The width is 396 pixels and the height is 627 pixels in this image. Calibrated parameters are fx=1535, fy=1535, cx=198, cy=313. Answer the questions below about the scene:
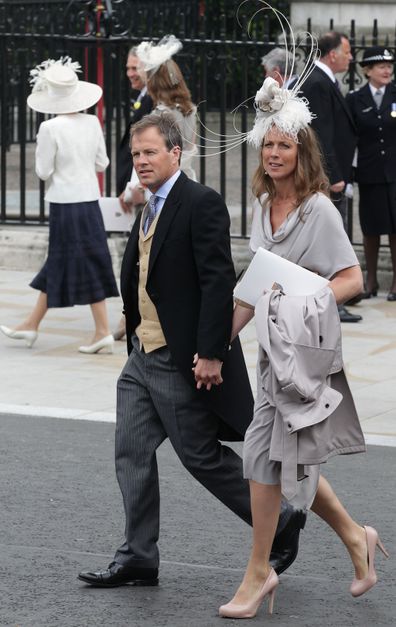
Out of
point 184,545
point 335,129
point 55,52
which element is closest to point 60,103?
point 335,129

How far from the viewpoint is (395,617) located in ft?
16.7

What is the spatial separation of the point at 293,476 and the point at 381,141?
22.4ft

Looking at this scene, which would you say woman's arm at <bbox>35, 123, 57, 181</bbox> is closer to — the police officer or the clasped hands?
the police officer

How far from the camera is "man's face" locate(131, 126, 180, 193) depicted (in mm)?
5203

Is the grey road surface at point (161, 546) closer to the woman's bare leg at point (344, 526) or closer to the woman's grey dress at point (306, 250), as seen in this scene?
the woman's bare leg at point (344, 526)

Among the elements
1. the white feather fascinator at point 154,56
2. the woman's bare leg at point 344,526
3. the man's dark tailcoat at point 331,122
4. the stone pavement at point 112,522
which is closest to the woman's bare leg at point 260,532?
the stone pavement at point 112,522

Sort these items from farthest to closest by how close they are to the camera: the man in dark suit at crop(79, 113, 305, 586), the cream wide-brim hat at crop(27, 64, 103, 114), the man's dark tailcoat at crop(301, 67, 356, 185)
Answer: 1. the man's dark tailcoat at crop(301, 67, 356, 185)
2. the cream wide-brim hat at crop(27, 64, 103, 114)
3. the man in dark suit at crop(79, 113, 305, 586)

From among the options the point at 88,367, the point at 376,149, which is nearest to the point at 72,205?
the point at 88,367

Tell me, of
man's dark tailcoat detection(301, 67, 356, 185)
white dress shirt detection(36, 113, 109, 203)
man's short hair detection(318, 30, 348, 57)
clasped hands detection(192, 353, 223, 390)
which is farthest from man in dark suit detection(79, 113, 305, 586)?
man's short hair detection(318, 30, 348, 57)

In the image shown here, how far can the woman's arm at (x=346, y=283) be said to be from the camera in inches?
198

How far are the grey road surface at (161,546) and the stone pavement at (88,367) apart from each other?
58 centimetres

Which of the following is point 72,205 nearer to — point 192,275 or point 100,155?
point 100,155

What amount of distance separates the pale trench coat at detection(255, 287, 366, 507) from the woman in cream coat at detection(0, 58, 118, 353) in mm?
4751

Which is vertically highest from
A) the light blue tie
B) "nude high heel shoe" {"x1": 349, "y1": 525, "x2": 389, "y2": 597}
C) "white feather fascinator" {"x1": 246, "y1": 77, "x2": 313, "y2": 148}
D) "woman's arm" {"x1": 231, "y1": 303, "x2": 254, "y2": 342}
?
"white feather fascinator" {"x1": 246, "y1": 77, "x2": 313, "y2": 148}
